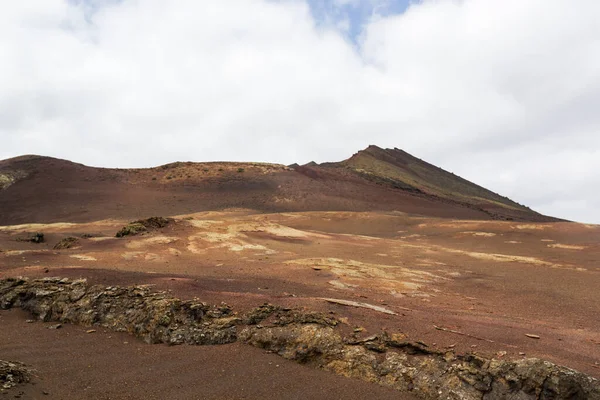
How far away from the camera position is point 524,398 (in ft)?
21.8

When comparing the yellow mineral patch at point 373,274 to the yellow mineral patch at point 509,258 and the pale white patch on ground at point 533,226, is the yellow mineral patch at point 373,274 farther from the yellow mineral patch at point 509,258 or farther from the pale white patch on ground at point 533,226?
the pale white patch on ground at point 533,226

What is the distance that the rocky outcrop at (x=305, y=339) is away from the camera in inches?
270

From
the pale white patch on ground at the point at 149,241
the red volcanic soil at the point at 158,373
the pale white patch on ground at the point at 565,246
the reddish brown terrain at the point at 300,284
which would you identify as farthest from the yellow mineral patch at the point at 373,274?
the pale white patch on ground at the point at 565,246

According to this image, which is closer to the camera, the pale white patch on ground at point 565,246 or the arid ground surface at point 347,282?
the arid ground surface at point 347,282

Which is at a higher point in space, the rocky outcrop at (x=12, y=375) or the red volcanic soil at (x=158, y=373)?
the rocky outcrop at (x=12, y=375)

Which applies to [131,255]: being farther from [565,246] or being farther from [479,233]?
[565,246]

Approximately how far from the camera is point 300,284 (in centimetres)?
1412

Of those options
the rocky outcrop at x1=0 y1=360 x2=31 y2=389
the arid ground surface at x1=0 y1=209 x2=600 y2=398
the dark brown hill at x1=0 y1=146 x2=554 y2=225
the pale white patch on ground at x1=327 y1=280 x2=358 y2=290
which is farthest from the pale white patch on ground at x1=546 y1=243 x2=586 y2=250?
the rocky outcrop at x1=0 y1=360 x2=31 y2=389

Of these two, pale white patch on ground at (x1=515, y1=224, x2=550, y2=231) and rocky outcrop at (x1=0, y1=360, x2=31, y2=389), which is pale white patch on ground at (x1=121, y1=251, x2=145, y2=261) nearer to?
rocky outcrop at (x1=0, y1=360, x2=31, y2=389)

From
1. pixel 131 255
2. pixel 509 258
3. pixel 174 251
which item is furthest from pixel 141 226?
pixel 509 258

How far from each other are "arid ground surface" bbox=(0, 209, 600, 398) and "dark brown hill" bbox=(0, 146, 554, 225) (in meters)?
16.7

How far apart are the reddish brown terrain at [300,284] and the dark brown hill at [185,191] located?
2.63 ft

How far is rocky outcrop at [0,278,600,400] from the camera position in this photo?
686 cm

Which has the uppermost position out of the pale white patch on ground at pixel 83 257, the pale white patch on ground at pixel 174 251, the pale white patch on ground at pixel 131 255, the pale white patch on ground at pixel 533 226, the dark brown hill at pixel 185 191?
the dark brown hill at pixel 185 191
